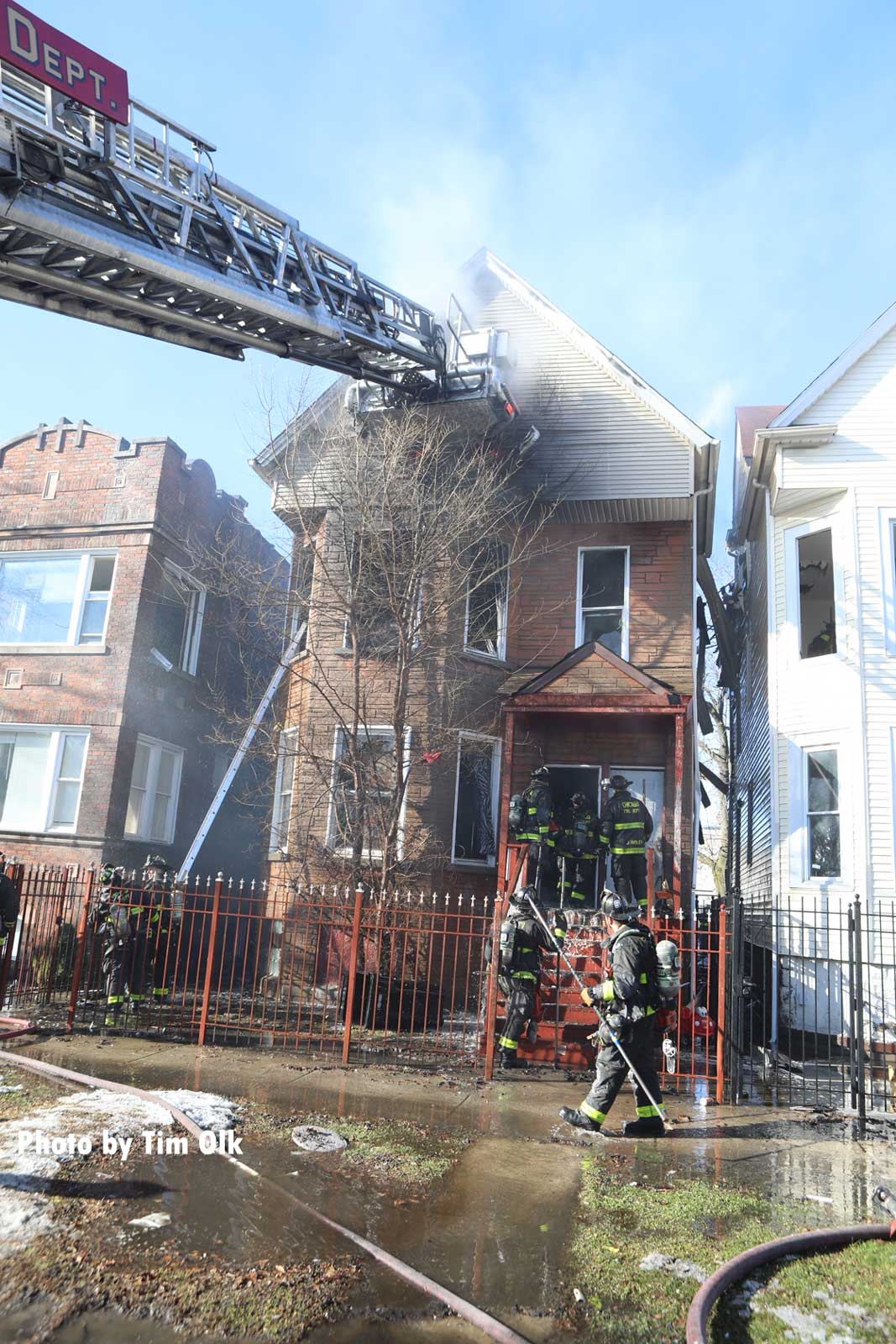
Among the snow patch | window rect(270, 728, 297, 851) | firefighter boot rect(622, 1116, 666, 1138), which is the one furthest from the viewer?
window rect(270, 728, 297, 851)

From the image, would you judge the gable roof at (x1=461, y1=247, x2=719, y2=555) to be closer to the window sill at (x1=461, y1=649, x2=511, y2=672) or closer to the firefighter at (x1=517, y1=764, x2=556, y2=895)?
the window sill at (x1=461, y1=649, x2=511, y2=672)

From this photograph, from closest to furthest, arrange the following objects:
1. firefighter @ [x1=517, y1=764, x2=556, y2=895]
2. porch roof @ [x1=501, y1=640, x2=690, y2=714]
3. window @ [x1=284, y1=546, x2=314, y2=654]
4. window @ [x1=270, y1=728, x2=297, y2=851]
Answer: firefighter @ [x1=517, y1=764, x2=556, y2=895]
porch roof @ [x1=501, y1=640, x2=690, y2=714]
window @ [x1=284, y1=546, x2=314, y2=654]
window @ [x1=270, y1=728, x2=297, y2=851]

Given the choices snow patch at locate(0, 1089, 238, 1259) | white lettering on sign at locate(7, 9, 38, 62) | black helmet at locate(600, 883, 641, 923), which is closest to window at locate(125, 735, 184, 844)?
snow patch at locate(0, 1089, 238, 1259)

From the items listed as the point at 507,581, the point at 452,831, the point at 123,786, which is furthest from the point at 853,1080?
the point at 123,786

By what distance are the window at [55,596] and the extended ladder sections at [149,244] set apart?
6548mm

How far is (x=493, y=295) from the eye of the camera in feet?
54.3

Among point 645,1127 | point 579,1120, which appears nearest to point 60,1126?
point 579,1120

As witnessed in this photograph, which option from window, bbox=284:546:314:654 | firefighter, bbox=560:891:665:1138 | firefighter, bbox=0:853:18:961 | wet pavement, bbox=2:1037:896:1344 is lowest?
wet pavement, bbox=2:1037:896:1344

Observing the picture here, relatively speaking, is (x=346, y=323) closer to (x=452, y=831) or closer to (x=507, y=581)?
(x=507, y=581)

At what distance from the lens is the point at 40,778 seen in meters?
15.7

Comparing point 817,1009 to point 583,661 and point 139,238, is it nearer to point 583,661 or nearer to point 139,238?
point 583,661

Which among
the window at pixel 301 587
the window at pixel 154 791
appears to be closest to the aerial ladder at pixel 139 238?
the window at pixel 301 587

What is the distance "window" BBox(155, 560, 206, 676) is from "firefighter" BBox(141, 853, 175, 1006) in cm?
541

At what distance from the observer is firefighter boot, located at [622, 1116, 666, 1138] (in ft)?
23.7
